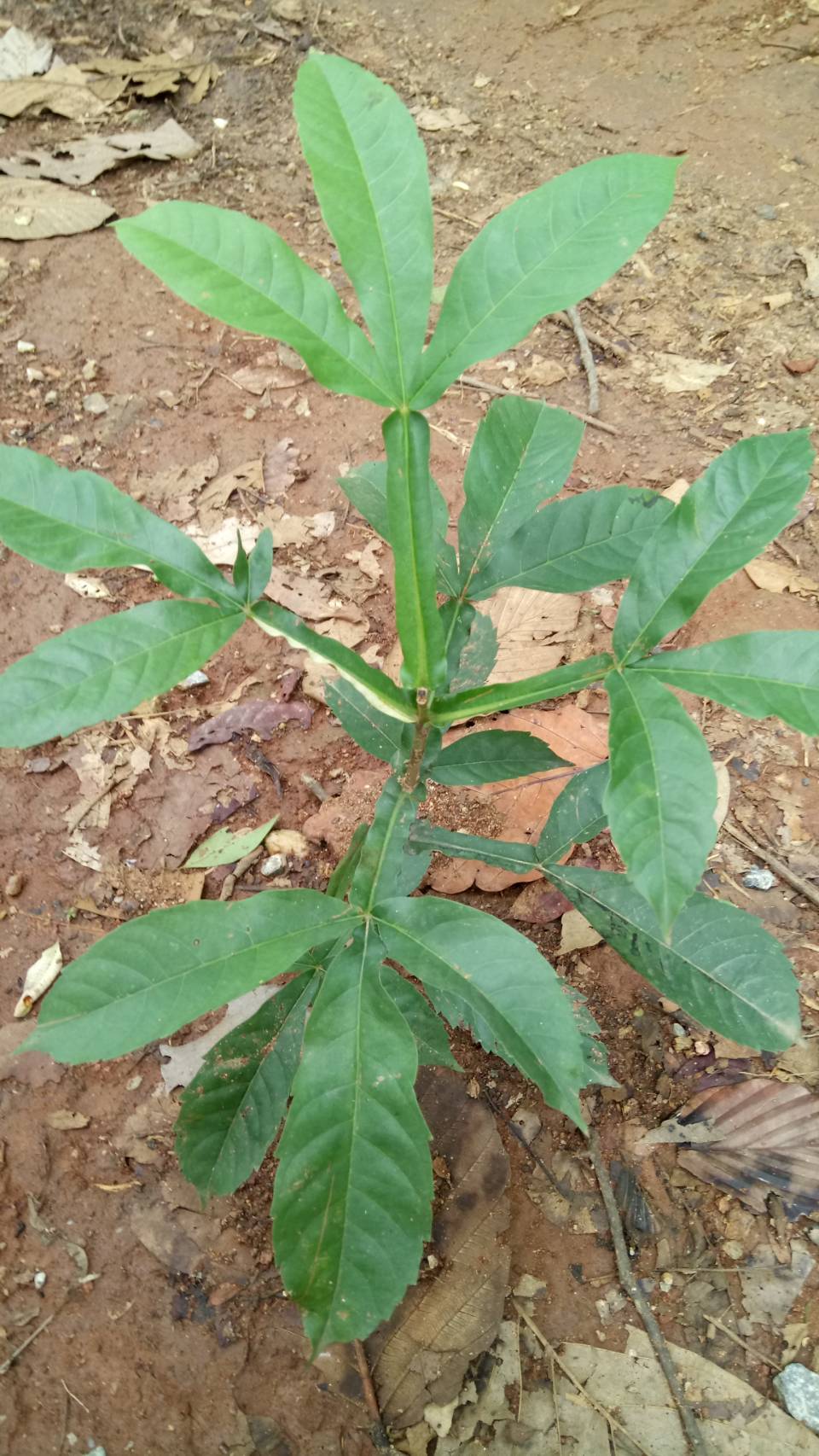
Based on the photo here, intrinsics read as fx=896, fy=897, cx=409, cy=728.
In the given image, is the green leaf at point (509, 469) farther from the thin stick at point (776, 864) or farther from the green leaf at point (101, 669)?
the thin stick at point (776, 864)

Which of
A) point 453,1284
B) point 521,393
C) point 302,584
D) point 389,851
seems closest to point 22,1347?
point 453,1284

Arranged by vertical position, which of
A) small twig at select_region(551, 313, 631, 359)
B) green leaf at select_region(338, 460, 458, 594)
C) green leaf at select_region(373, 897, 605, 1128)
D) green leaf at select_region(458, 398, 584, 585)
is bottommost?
green leaf at select_region(373, 897, 605, 1128)

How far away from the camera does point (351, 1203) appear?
1.01 meters

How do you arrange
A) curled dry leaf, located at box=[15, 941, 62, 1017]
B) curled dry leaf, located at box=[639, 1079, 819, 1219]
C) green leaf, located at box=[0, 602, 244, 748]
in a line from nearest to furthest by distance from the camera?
green leaf, located at box=[0, 602, 244, 748]
curled dry leaf, located at box=[639, 1079, 819, 1219]
curled dry leaf, located at box=[15, 941, 62, 1017]

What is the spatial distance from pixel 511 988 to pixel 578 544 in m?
0.73

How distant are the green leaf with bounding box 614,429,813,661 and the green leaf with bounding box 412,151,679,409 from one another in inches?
10.4

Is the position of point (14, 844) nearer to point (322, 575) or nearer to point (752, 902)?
point (322, 575)

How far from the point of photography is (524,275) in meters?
1.01

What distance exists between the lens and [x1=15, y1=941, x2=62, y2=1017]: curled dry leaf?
77.9 inches

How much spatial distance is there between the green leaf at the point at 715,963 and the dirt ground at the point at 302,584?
516 mm

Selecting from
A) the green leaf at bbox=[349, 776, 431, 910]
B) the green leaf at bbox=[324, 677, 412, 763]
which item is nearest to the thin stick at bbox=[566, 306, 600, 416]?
the green leaf at bbox=[324, 677, 412, 763]

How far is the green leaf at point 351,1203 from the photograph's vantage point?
1012 mm

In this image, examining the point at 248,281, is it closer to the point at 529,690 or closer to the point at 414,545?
the point at 414,545

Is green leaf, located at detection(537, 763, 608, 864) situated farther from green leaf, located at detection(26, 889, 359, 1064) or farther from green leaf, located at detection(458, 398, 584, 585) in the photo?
green leaf, located at detection(26, 889, 359, 1064)
